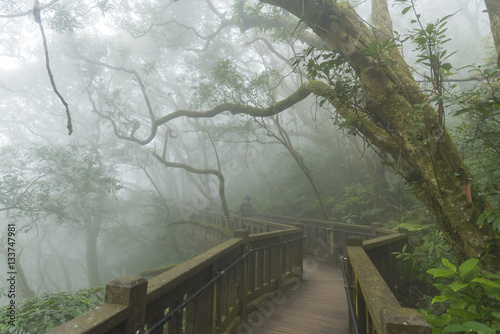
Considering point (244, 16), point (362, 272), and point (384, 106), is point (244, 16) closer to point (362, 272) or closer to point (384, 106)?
point (384, 106)

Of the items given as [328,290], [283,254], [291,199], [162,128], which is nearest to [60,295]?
[283,254]

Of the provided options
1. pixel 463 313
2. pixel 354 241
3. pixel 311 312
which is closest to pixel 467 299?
pixel 463 313

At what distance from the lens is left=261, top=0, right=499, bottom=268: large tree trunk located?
251 cm

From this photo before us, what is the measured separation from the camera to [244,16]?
9766 millimetres

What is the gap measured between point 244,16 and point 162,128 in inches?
839

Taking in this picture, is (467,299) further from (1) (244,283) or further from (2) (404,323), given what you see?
(1) (244,283)

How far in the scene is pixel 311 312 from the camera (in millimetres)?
4316

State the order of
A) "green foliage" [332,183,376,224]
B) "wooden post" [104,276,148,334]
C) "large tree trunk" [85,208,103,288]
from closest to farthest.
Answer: "wooden post" [104,276,148,334] → "green foliage" [332,183,376,224] → "large tree trunk" [85,208,103,288]

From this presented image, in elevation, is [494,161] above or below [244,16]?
below

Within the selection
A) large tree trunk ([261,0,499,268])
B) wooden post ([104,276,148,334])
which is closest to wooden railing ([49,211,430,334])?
wooden post ([104,276,148,334])

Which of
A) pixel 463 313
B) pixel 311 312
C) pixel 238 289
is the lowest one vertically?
pixel 311 312

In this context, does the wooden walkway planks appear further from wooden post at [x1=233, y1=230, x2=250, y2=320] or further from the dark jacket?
the dark jacket

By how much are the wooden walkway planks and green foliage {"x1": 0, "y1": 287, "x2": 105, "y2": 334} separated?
7.25ft

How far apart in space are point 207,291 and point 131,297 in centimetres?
132
